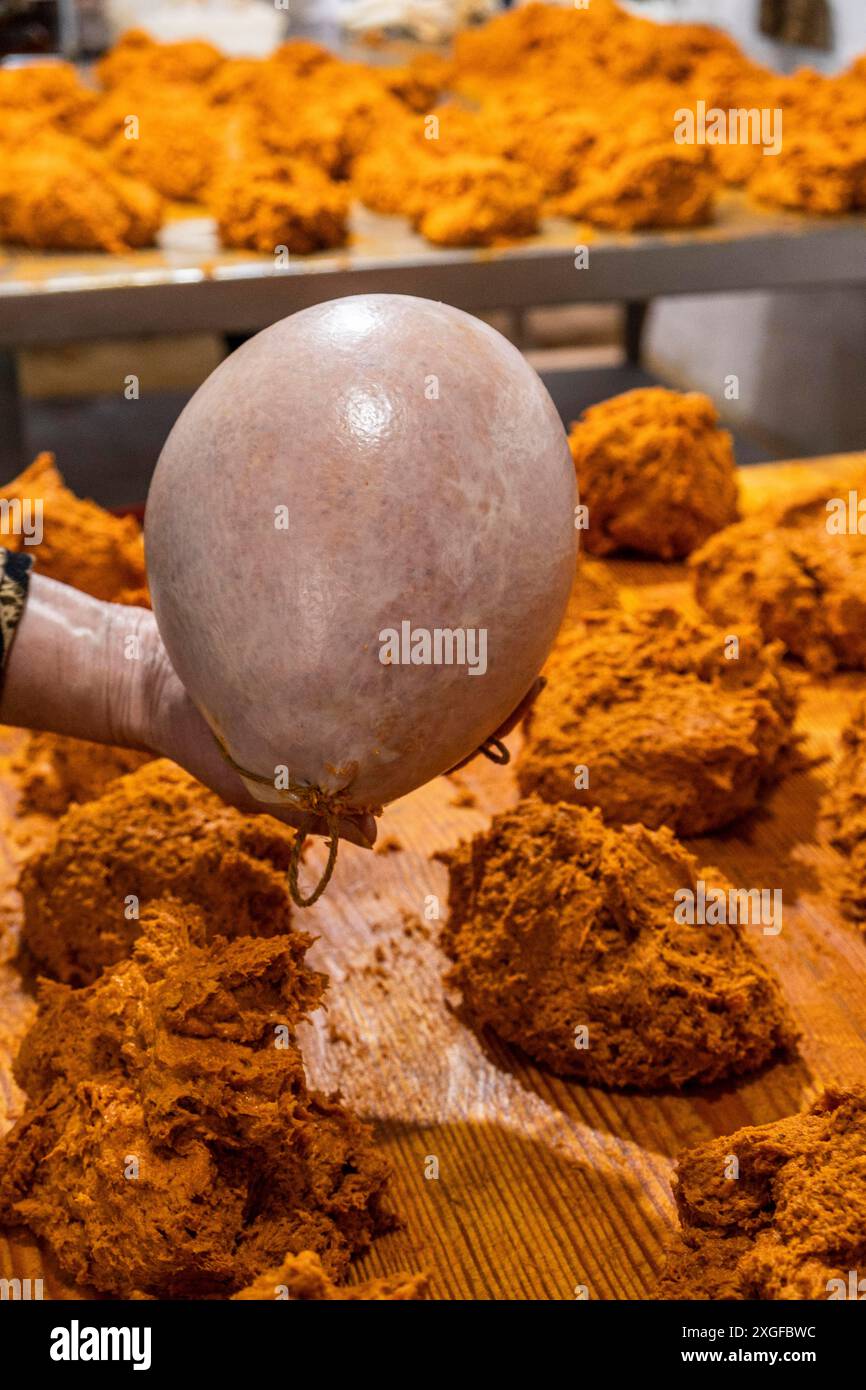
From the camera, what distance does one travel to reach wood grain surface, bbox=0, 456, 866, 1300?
3.74ft

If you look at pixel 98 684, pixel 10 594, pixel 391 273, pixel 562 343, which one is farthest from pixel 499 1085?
pixel 562 343

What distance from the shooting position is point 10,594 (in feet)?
4.54

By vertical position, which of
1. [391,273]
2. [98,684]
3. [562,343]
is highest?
[391,273]

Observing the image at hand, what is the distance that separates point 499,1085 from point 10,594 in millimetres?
656

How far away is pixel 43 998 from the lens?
1.28m

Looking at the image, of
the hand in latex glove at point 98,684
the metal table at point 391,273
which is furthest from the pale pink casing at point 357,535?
the metal table at point 391,273

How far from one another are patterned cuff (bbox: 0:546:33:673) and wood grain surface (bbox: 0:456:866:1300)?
0.33 m

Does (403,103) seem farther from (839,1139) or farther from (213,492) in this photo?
(839,1139)

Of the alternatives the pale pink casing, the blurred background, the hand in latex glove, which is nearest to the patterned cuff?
the hand in latex glove

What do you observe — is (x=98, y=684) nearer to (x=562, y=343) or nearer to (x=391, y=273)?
(x=391, y=273)

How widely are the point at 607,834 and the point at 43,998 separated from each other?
537 mm

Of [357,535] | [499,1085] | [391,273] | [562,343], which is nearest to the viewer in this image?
[357,535]

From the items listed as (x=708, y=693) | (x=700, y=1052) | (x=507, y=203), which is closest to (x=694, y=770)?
(x=708, y=693)

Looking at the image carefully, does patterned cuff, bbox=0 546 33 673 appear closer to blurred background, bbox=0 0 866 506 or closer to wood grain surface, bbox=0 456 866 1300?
wood grain surface, bbox=0 456 866 1300
